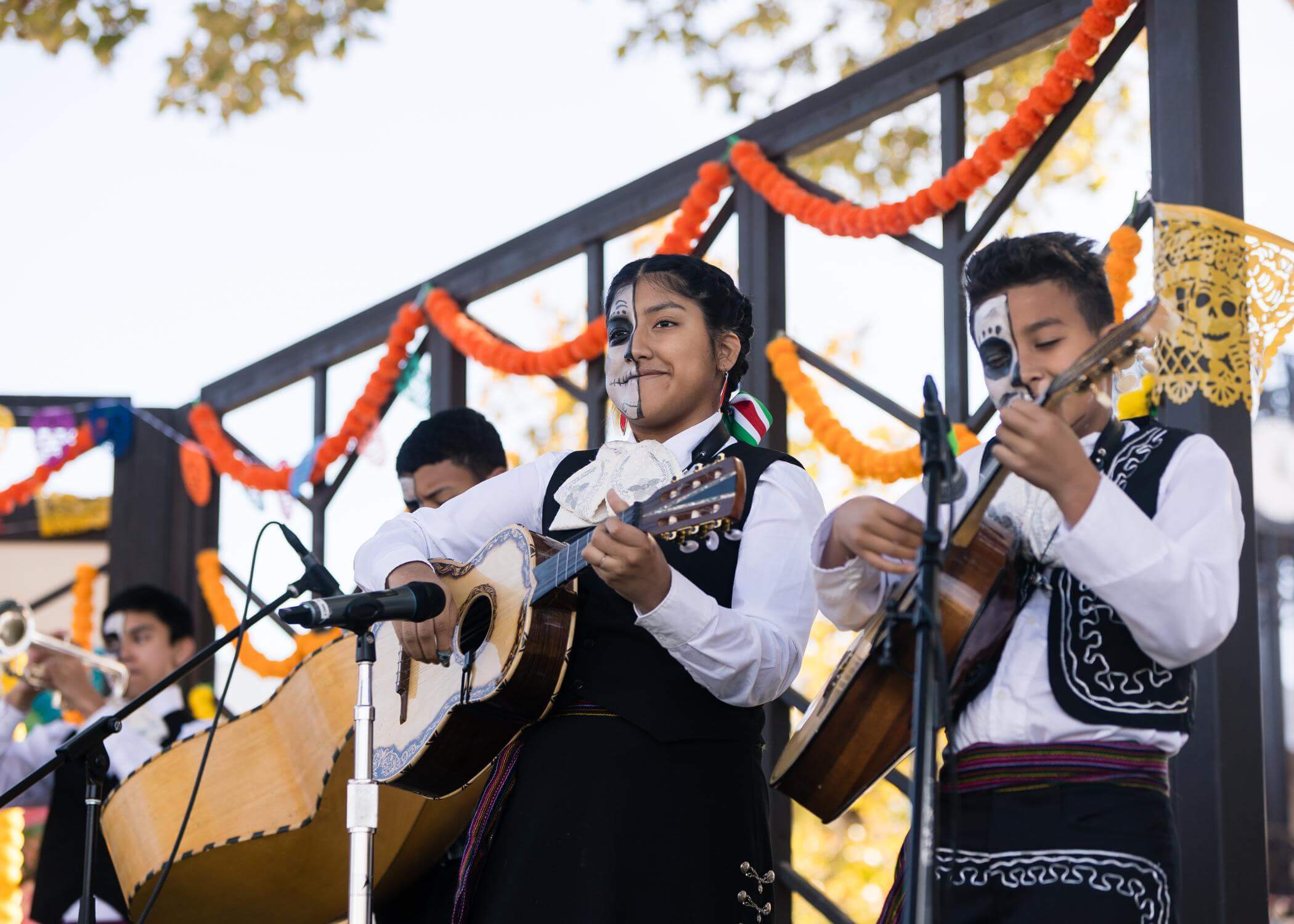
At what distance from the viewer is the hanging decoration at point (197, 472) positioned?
22.6 ft

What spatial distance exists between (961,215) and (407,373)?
266cm

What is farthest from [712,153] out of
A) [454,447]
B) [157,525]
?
[157,525]

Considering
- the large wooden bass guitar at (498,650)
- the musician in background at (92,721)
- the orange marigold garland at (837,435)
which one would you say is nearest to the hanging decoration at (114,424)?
the musician in background at (92,721)

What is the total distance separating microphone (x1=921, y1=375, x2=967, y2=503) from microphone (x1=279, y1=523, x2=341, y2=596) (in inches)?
45.4

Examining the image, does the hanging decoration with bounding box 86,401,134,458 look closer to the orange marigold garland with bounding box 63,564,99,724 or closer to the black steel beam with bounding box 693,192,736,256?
the orange marigold garland with bounding box 63,564,99,724

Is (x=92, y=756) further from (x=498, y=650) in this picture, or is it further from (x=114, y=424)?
(x=114, y=424)

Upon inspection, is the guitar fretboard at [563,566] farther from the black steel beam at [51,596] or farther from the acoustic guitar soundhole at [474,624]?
the black steel beam at [51,596]

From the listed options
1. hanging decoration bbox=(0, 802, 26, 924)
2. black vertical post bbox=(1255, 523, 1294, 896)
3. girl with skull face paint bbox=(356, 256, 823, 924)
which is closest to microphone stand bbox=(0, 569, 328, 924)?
→ girl with skull face paint bbox=(356, 256, 823, 924)

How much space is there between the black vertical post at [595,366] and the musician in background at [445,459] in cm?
111

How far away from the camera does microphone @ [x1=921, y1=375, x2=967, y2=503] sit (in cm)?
181

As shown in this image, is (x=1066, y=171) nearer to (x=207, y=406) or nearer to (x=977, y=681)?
(x=207, y=406)

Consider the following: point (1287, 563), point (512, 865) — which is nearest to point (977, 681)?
point (512, 865)

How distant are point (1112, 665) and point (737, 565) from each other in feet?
2.24

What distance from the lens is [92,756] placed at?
275cm
